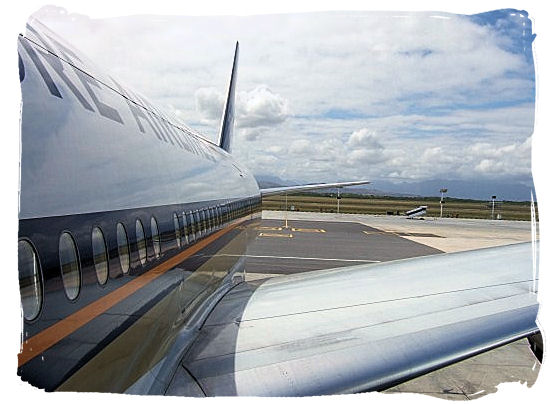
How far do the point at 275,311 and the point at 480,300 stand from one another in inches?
65.2

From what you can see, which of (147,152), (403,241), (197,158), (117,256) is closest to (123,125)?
(147,152)

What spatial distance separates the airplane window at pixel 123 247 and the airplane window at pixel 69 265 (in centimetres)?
50

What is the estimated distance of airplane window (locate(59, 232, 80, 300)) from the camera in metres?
1.81

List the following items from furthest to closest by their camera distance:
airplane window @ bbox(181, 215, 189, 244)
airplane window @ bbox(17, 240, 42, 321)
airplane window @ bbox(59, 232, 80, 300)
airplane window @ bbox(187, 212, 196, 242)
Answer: airplane window @ bbox(187, 212, 196, 242), airplane window @ bbox(181, 215, 189, 244), airplane window @ bbox(59, 232, 80, 300), airplane window @ bbox(17, 240, 42, 321)

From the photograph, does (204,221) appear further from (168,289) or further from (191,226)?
(168,289)

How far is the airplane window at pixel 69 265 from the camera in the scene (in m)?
1.81

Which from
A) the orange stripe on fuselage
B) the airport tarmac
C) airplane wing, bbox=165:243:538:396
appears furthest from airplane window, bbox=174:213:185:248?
the airport tarmac

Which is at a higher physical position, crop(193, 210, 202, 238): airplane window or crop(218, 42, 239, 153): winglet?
crop(218, 42, 239, 153): winglet

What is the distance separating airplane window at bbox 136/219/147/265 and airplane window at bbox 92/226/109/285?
0.44m

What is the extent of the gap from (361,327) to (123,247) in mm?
1977

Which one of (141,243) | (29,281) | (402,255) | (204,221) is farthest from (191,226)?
(402,255)

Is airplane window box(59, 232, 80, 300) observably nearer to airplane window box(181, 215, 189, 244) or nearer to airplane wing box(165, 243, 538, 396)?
airplane wing box(165, 243, 538, 396)

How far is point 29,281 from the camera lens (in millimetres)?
1445

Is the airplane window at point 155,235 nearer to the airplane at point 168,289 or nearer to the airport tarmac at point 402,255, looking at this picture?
the airplane at point 168,289
